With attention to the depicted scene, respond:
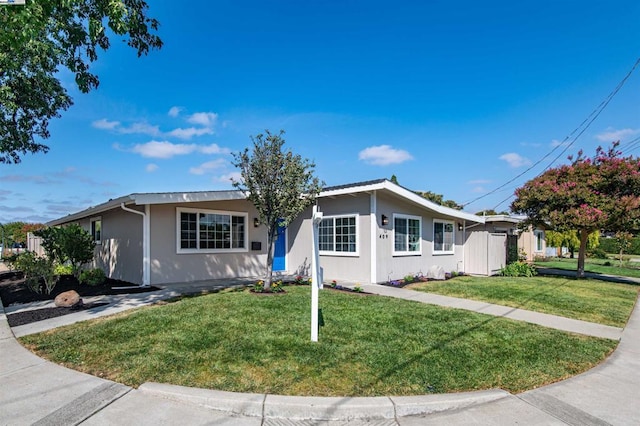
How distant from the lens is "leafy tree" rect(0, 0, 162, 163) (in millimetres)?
4398

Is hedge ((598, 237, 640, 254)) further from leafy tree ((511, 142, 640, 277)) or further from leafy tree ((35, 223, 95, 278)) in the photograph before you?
leafy tree ((35, 223, 95, 278))

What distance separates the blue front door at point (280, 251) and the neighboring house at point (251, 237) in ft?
0.12

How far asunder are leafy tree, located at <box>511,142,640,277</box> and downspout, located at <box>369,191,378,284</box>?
21.9ft

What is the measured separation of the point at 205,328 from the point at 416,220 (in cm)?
891

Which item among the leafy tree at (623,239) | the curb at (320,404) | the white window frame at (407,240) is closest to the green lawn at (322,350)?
the curb at (320,404)

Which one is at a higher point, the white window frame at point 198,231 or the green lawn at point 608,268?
the white window frame at point 198,231

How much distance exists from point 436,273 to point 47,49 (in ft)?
40.2

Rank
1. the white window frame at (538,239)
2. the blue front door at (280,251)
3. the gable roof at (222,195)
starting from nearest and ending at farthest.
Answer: the gable roof at (222,195), the blue front door at (280,251), the white window frame at (538,239)

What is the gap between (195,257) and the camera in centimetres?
1046

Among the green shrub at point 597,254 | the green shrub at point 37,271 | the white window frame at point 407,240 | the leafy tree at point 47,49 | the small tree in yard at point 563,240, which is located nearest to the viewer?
the leafy tree at point 47,49

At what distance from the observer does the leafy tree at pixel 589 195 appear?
10930 millimetres

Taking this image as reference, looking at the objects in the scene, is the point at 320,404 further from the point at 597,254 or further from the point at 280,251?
the point at 597,254

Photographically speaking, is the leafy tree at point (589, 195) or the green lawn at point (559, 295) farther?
the leafy tree at point (589, 195)

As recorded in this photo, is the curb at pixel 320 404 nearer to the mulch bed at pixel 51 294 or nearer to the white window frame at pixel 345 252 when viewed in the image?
the mulch bed at pixel 51 294
